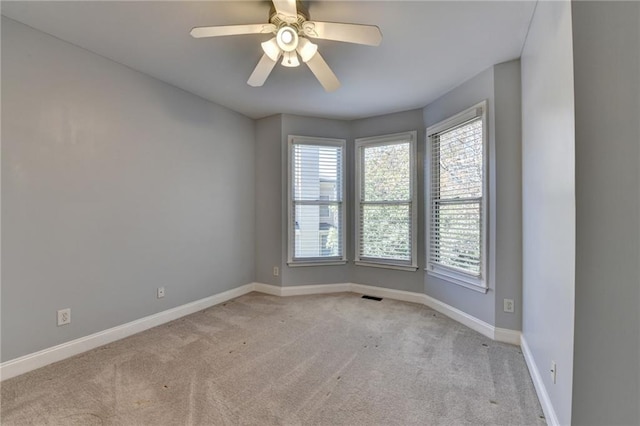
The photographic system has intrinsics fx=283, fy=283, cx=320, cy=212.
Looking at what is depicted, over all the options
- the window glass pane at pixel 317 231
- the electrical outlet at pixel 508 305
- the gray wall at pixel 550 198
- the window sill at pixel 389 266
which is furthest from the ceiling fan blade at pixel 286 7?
the window sill at pixel 389 266

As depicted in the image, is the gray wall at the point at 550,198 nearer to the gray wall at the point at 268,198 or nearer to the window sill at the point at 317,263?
the window sill at the point at 317,263

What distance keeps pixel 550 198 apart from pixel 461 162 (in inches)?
59.4

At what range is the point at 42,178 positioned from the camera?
6.95 ft

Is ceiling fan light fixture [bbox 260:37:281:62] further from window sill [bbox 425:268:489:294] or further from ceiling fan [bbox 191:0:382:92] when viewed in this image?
window sill [bbox 425:268:489:294]

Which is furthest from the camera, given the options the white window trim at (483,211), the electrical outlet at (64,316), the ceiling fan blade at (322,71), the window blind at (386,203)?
the window blind at (386,203)

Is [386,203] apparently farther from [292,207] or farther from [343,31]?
[343,31]

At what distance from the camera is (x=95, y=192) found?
7.94ft

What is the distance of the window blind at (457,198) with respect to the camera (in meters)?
2.81

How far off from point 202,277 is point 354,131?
285 cm

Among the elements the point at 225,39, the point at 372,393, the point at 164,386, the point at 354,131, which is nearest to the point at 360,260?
the point at 354,131

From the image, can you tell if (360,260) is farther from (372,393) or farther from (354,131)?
(372,393)

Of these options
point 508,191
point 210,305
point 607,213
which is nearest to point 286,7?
point 607,213

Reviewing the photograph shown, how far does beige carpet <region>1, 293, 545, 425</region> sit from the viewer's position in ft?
5.32

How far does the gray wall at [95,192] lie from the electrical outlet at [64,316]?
0.04 metres
